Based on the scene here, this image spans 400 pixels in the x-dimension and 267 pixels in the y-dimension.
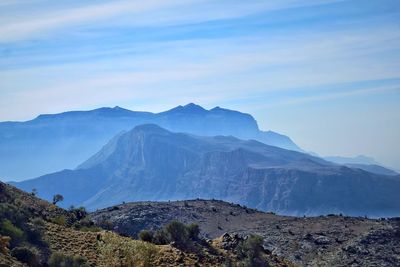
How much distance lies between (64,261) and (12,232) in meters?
4.28

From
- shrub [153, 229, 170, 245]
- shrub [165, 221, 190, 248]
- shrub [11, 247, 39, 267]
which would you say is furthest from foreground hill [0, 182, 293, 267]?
shrub [153, 229, 170, 245]

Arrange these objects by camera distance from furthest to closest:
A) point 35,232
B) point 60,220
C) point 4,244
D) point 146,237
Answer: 1. point 60,220
2. point 146,237
3. point 35,232
4. point 4,244

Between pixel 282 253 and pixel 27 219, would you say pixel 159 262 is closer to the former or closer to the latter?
pixel 27 219

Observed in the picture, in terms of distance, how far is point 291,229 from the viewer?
216 ft

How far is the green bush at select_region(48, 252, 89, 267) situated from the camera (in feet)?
91.9

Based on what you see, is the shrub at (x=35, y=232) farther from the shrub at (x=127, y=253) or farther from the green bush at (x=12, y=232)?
the shrub at (x=127, y=253)

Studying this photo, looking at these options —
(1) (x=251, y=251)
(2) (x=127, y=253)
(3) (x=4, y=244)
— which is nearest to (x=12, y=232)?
(3) (x=4, y=244)

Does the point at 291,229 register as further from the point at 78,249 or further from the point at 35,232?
the point at 35,232

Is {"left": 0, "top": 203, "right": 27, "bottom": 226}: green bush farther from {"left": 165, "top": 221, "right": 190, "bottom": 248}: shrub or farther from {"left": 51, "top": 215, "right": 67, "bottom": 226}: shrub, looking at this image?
{"left": 165, "top": 221, "right": 190, "bottom": 248}: shrub

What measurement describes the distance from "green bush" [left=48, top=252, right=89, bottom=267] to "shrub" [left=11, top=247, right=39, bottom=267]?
0.73m

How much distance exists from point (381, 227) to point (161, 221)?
24.8m

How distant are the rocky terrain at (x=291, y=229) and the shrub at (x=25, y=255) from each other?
46.8 feet

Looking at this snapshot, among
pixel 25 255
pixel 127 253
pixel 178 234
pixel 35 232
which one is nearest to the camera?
pixel 25 255

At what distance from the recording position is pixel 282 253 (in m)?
58.6
